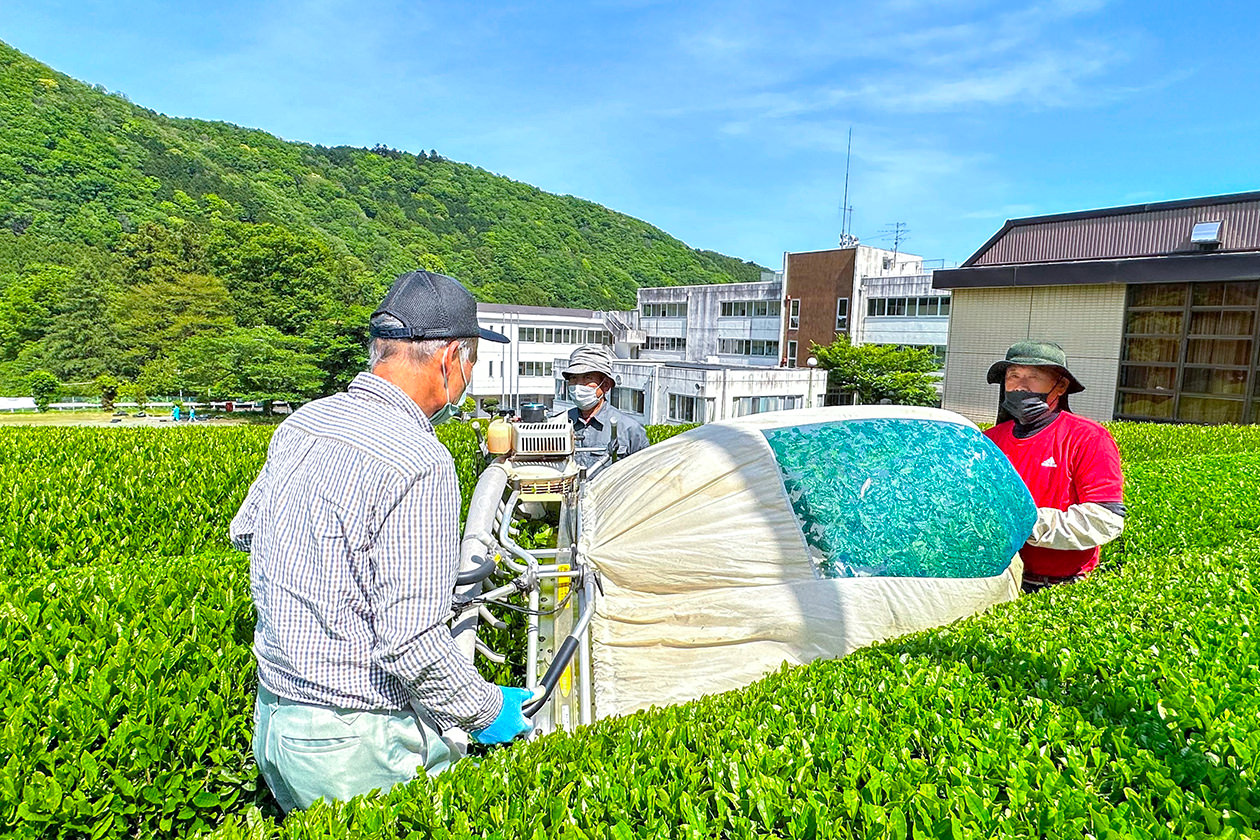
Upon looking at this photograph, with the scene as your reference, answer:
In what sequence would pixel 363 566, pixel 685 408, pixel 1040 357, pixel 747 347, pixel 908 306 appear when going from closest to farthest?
1. pixel 363 566
2. pixel 1040 357
3. pixel 685 408
4. pixel 908 306
5. pixel 747 347

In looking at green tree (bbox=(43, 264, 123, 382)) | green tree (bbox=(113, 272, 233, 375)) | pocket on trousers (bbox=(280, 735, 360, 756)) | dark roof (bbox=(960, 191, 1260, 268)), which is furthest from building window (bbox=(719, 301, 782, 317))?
pocket on trousers (bbox=(280, 735, 360, 756))

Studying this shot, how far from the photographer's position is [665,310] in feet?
178

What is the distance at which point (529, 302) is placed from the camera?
84875 millimetres

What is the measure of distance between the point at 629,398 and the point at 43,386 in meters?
43.4

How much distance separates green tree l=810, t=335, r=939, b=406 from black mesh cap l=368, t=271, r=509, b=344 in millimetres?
35012

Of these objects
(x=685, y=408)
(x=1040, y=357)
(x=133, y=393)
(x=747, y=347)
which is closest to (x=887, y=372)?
(x=685, y=408)

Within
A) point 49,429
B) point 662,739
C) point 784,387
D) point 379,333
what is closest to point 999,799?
point 662,739

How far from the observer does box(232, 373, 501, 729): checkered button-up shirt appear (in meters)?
1.71

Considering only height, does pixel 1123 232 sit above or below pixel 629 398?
above

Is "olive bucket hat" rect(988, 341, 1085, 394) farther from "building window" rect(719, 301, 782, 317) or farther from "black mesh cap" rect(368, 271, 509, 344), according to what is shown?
"building window" rect(719, 301, 782, 317)

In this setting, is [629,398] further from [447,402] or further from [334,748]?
[334,748]

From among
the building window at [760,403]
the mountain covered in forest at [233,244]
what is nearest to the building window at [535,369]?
the mountain covered in forest at [233,244]

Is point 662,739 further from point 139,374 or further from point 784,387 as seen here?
point 139,374

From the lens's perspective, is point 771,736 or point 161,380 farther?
point 161,380
